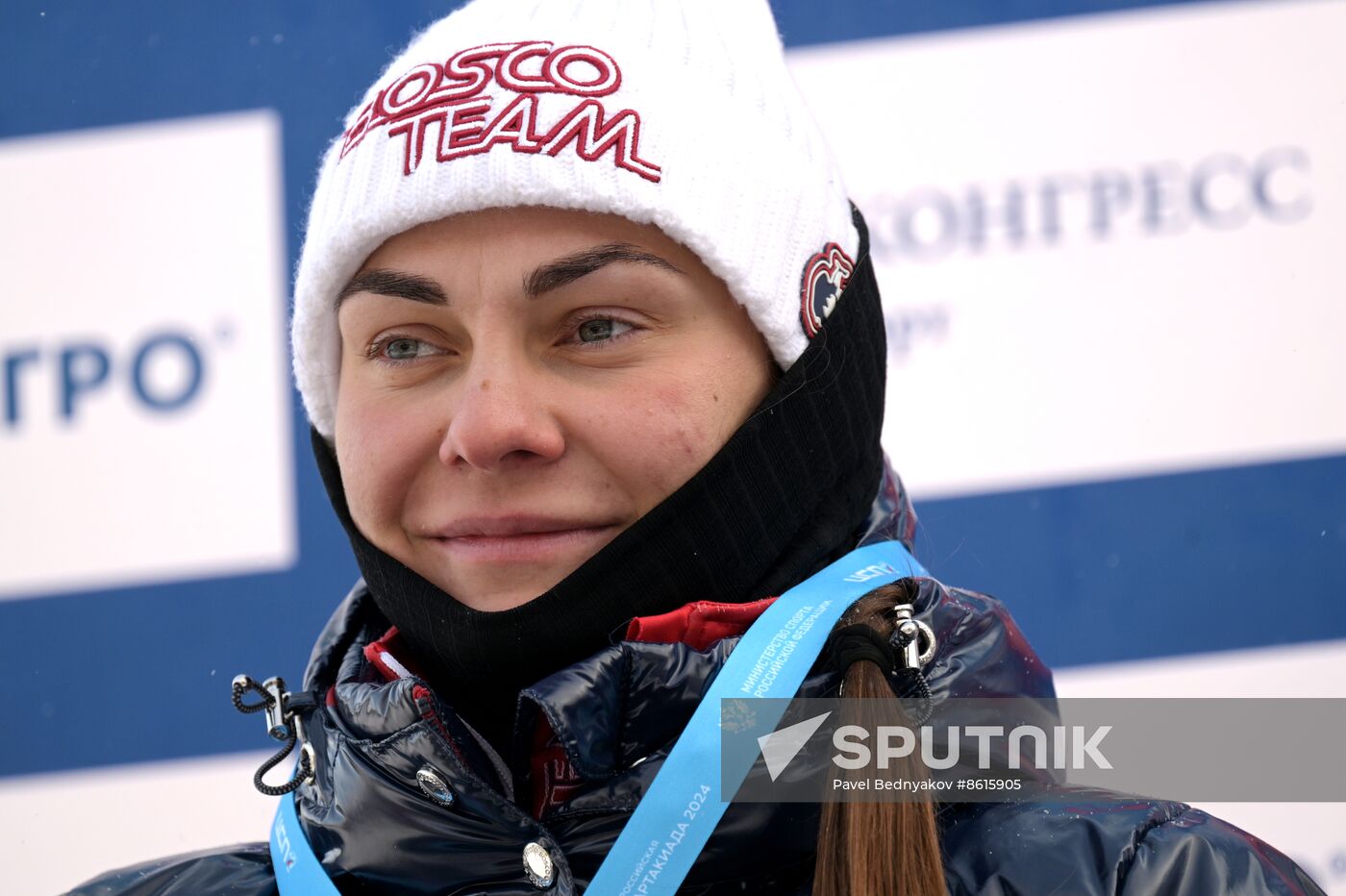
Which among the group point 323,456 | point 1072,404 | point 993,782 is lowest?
point 1072,404

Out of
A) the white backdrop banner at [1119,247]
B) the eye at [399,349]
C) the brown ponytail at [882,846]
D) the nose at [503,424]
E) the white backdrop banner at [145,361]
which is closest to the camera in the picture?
the brown ponytail at [882,846]

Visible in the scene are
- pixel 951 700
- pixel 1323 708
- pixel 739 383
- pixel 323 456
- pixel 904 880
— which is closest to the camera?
pixel 904 880

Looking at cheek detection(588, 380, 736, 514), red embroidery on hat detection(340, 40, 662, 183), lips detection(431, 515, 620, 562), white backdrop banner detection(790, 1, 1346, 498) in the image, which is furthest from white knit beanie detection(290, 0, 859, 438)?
white backdrop banner detection(790, 1, 1346, 498)

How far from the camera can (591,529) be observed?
1226 mm

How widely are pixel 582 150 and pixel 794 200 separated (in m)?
0.23

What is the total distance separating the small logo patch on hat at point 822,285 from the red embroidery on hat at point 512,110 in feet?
0.63

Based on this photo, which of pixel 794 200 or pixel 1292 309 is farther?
pixel 1292 309

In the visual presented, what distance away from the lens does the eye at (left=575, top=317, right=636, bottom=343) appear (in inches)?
48.1

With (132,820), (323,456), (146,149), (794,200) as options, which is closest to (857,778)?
(794,200)

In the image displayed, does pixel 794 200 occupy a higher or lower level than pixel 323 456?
higher

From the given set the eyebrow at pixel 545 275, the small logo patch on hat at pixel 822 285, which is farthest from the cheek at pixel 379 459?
the small logo patch on hat at pixel 822 285

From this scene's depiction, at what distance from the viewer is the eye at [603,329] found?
1223mm

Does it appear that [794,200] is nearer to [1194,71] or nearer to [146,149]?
[1194,71]

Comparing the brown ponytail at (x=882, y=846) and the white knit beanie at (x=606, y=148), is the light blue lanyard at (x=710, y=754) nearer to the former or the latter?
the brown ponytail at (x=882, y=846)
